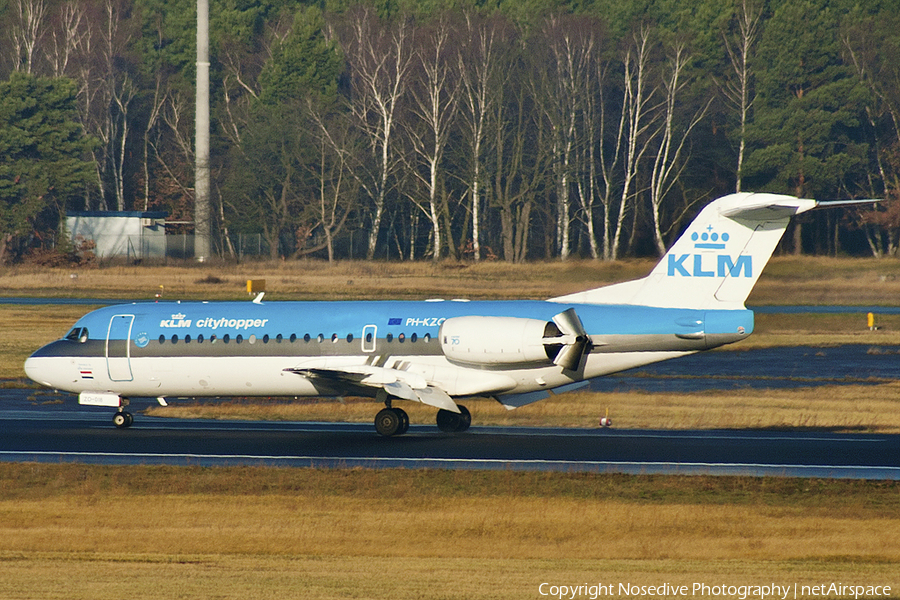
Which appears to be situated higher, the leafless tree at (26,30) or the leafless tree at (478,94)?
the leafless tree at (26,30)

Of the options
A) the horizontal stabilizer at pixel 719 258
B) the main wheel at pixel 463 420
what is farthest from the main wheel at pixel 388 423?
the horizontal stabilizer at pixel 719 258

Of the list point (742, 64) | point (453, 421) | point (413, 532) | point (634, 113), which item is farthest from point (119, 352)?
point (742, 64)

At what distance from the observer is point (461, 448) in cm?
2548

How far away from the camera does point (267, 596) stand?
1459cm

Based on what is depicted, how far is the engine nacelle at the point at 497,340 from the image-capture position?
2602cm

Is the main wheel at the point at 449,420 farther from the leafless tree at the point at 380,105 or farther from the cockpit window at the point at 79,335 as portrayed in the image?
the leafless tree at the point at 380,105

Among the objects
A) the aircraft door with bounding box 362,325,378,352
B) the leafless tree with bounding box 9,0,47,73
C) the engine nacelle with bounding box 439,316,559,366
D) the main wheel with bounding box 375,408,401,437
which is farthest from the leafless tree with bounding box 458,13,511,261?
the engine nacelle with bounding box 439,316,559,366

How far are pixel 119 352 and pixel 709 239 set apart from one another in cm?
1441

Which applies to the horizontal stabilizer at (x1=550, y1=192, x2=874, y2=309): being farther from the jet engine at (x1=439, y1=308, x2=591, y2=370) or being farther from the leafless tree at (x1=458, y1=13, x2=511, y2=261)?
the leafless tree at (x1=458, y1=13, x2=511, y2=261)

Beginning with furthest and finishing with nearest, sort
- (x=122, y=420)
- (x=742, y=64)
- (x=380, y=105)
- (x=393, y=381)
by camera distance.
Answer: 1. (x=380, y=105)
2. (x=742, y=64)
3. (x=122, y=420)
4. (x=393, y=381)

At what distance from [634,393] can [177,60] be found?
297 ft

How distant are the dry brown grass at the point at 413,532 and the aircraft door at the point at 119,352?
6.75 metres

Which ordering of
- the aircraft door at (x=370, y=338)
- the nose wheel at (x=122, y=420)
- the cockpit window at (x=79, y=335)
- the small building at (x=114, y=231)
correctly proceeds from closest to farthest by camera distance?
the aircraft door at (x=370, y=338) < the nose wheel at (x=122, y=420) < the cockpit window at (x=79, y=335) < the small building at (x=114, y=231)

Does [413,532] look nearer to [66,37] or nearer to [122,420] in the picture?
[122,420]
